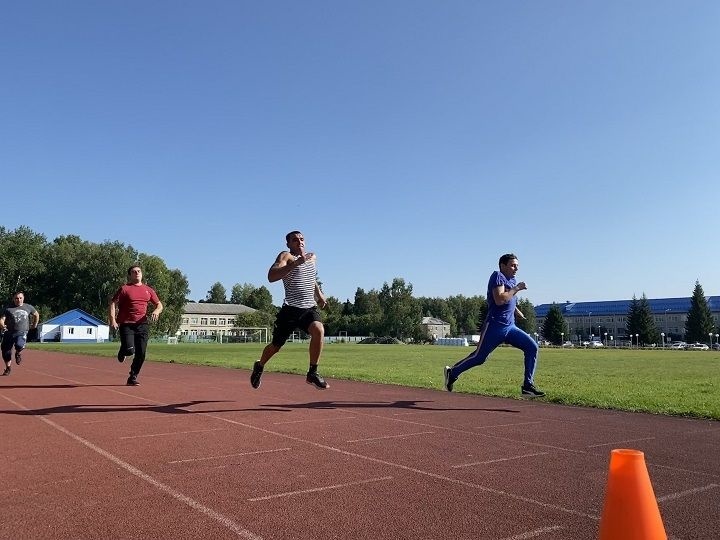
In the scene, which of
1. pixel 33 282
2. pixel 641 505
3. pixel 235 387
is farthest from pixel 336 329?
pixel 641 505

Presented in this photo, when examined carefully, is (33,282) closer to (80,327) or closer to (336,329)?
(80,327)

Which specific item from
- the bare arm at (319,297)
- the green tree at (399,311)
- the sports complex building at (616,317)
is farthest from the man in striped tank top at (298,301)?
the sports complex building at (616,317)

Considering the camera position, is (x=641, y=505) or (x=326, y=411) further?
(x=326, y=411)

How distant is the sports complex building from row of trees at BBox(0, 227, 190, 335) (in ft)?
293

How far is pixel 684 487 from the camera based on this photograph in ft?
13.4

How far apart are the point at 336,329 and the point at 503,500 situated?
13497 centimetres

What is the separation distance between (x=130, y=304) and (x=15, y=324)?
5287 millimetres

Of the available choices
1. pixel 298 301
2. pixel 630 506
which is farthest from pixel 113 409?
pixel 630 506

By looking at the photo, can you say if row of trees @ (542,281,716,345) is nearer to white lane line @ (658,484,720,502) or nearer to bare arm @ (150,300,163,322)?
bare arm @ (150,300,163,322)

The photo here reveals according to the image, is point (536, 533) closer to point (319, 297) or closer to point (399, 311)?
point (319, 297)

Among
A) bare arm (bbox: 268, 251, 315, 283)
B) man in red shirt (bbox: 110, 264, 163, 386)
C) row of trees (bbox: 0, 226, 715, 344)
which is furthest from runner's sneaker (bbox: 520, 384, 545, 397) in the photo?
row of trees (bbox: 0, 226, 715, 344)

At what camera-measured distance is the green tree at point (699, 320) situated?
107438 millimetres

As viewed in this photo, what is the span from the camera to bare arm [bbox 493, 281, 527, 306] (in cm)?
835

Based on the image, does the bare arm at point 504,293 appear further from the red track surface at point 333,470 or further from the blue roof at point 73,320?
the blue roof at point 73,320
